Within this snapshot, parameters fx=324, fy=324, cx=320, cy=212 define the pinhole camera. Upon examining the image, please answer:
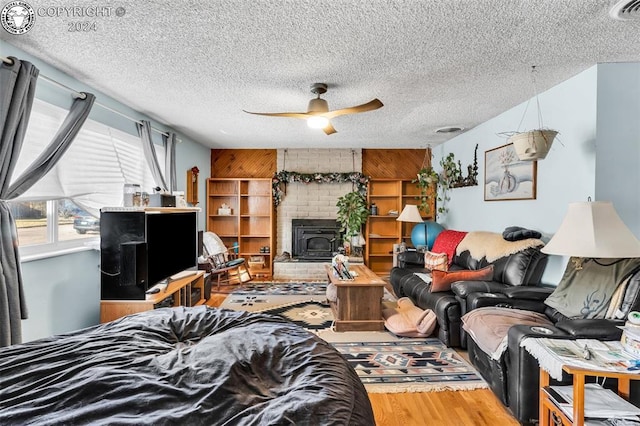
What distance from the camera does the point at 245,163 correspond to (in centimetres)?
670

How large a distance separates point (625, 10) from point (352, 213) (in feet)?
15.7

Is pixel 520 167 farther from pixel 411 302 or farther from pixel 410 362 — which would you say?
pixel 410 362

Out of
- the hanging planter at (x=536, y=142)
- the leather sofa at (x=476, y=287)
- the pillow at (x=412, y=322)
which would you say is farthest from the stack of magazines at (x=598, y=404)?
the hanging planter at (x=536, y=142)

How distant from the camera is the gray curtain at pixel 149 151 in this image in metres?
4.04

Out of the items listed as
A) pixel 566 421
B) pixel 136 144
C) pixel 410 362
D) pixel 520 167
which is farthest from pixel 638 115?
pixel 136 144

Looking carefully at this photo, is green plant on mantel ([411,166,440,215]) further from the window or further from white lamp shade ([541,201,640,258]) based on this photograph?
the window

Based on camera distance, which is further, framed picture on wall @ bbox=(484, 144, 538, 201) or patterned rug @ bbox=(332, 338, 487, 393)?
framed picture on wall @ bbox=(484, 144, 538, 201)

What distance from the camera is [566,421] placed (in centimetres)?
161

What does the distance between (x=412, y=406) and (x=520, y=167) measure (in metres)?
2.82

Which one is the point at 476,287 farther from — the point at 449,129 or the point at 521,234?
the point at 449,129

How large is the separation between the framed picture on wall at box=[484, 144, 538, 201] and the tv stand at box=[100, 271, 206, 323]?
154 inches

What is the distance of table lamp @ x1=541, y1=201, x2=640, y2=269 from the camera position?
5.97ft

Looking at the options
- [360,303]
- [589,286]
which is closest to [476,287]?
[589,286]

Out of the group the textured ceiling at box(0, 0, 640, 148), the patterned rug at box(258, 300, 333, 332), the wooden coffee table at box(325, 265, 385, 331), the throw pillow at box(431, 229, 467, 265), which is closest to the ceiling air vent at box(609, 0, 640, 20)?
the textured ceiling at box(0, 0, 640, 148)
